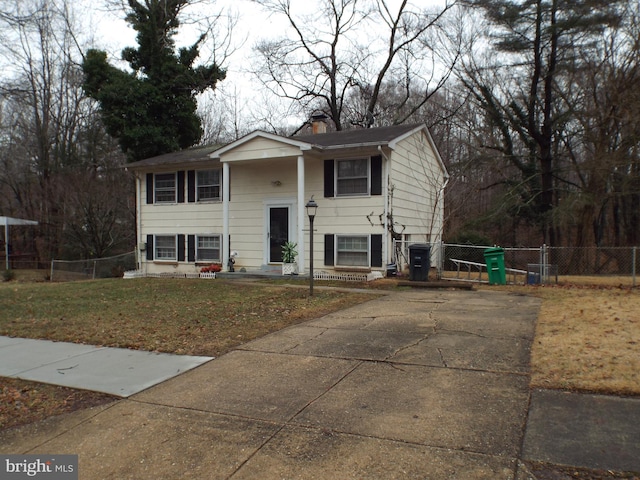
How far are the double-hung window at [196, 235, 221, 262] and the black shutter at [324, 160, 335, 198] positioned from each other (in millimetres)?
4659

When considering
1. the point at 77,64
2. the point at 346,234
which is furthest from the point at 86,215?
the point at 346,234

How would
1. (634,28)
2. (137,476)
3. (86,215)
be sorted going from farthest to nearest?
(86,215) → (634,28) → (137,476)

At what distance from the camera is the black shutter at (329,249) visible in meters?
14.7

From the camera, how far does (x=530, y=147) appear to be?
73.4 ft

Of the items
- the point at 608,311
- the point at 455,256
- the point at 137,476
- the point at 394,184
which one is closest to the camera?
the point at 137,476

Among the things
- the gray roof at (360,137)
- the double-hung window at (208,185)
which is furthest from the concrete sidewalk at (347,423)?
the double-hung window at (208,185)

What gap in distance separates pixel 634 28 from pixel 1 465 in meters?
22.0

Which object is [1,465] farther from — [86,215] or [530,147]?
Result: [530,147]

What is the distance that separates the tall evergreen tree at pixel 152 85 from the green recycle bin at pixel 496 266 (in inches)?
651

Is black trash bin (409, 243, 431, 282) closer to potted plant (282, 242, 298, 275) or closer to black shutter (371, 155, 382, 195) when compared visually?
black shutter (371, 155, 382, 195)

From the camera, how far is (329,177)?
48.4 ft

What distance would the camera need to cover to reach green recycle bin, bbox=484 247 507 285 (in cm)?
1255

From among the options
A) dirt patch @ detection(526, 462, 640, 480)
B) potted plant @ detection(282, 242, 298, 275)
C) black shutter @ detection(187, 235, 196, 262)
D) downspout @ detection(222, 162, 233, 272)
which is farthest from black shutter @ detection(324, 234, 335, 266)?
dirt patch @ detection(526, 462, 640, 480)

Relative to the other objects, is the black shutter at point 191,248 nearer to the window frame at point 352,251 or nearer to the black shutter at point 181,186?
the black shutter at point 181,186
